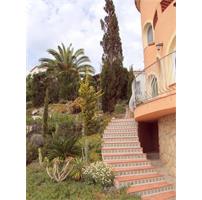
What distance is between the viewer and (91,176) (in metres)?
5.36

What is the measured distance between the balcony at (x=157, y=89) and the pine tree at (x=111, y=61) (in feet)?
11.1

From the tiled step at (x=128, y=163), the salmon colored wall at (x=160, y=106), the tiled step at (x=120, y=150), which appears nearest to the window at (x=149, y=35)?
the salmon colored wall at (x=160, y=106)

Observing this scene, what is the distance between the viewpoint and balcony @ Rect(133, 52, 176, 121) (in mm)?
4953

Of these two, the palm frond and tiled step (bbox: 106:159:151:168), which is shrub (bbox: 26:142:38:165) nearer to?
tiled step (bbox: 106:159:151:168)

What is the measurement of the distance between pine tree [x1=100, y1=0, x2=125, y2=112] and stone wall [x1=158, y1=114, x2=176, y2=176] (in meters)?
4.10

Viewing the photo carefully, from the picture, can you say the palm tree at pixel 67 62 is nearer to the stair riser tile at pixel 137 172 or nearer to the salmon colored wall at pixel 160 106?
the salmon colored wall at pixel 160 106

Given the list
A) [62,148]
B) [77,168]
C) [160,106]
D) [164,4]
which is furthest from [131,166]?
[164,4]

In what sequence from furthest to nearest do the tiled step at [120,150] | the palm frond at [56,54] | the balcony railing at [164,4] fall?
the palm frond at [56,54] < the tiled step at [120,150] < the balcony railing at [164,4]

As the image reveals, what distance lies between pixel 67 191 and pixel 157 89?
238cm

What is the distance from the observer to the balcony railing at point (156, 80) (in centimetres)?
505

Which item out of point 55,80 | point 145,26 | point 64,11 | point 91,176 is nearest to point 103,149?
point 91,176

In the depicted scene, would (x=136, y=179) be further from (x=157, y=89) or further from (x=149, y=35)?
(x=149, y=35)
